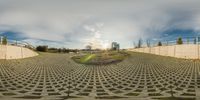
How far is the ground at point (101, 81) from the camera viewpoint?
23531mm

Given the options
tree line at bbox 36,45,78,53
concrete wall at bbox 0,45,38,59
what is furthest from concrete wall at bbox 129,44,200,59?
concrete wall at bbox 0,45,38,59

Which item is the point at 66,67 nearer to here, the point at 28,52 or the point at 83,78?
the point at 83,78

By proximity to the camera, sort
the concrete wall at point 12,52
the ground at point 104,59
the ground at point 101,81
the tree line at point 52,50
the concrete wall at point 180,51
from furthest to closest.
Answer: the tree line at point 52,50 → the concrete wall at point 180,51 → the ground at point 104,59 → the concrete wall at point 12,52 → the ground at point 101,81

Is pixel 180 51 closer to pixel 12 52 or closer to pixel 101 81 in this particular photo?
pixel 101 81

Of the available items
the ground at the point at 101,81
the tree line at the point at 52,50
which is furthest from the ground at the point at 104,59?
the tree line at the point at 52,50

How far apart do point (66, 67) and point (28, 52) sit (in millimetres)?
12732

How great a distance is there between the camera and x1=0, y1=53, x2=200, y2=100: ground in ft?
77.2

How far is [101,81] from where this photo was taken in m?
29.9

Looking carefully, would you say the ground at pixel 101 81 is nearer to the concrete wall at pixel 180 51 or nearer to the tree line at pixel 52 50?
the concrete wall at pixel 180 51

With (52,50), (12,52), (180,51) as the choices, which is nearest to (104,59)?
(180,51)

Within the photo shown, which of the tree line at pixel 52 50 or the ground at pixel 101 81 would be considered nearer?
the ground at pixel 101 81

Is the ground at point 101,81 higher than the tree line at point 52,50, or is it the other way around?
the tree line at point 52,50

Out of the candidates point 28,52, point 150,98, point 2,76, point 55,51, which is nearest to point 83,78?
point 2,76

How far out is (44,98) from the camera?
21719 millimetres
